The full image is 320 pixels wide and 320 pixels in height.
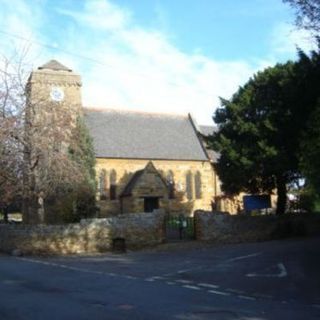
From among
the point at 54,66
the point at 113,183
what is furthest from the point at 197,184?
the point at 54,66

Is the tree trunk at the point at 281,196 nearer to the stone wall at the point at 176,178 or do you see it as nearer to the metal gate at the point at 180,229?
the metal gate at the point at 180,229

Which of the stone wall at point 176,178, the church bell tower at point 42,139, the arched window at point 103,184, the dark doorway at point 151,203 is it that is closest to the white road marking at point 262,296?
the church bell tower at point 42,139

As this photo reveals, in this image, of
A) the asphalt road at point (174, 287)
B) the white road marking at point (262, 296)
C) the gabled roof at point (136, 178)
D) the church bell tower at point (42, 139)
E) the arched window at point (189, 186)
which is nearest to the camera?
the asphalt road at point (174, 287)

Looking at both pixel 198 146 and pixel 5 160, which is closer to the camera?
pixel 5 160

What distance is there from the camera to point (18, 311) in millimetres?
11742

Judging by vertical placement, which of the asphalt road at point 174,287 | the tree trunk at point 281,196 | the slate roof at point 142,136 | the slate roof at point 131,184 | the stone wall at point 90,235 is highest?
the slate roof at point 142,136

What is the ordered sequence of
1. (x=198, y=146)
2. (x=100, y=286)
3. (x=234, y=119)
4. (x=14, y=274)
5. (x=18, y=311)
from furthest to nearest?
(x=198, y=146) → (x=234, y=119) → (x=14, y=274) → (x=100, y=286) → (x=18, y=311)

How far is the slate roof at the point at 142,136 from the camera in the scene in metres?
60.1

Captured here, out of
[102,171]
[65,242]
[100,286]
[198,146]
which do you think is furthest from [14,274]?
[198,146]

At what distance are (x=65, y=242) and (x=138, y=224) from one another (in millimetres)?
3757

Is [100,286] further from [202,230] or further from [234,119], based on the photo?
[234,119]

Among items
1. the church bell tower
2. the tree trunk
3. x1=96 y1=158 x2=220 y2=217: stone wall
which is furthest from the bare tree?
x1=96 y1=158 x2=220 y2=217: stone wall

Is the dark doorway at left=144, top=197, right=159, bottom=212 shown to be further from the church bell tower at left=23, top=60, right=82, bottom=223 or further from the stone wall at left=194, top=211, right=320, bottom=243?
the stone wall at left=194, top=211, right=320, bottom=243

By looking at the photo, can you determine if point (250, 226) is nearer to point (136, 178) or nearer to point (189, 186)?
point (136, 178)
